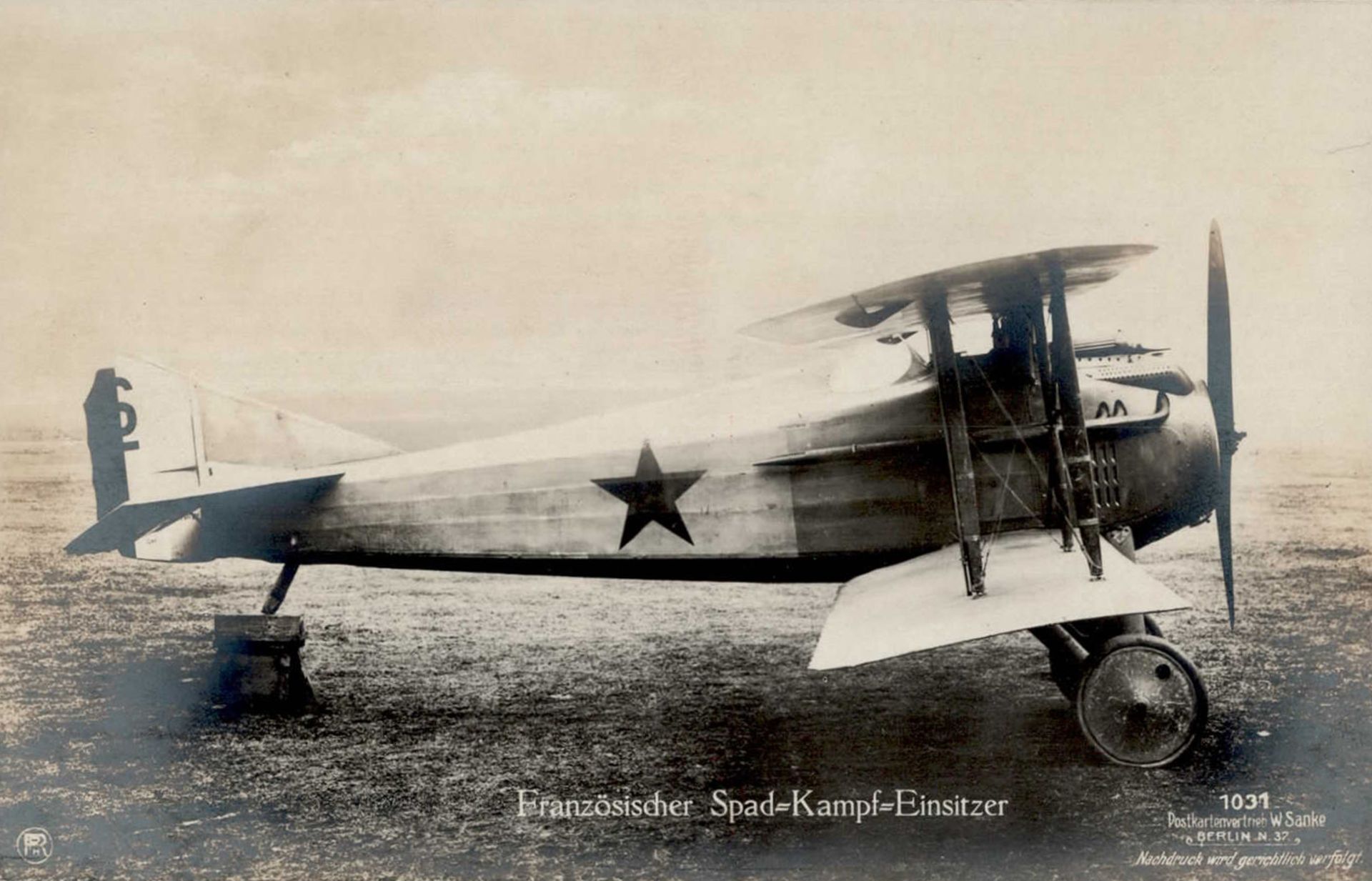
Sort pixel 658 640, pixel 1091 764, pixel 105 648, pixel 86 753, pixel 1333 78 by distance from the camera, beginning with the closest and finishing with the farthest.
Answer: pixel 1091 764, pixel 86 753, pixel 1333 78, pixel 105 648, pixel 658 640

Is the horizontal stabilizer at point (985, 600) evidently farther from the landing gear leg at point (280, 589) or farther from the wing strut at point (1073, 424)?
the landing gear leg at point (280, 589)

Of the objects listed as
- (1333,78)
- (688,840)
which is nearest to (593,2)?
(1333,78)

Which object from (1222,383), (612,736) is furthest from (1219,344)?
(612,736)

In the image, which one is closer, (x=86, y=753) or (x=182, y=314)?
(x=86, y=753)

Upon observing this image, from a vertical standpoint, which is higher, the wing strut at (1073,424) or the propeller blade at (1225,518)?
the wing strut at (1073,424)

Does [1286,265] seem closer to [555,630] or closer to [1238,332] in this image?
[1238,332]

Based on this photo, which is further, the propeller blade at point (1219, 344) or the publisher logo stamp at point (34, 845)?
the propeller blade at point (1219, 344)

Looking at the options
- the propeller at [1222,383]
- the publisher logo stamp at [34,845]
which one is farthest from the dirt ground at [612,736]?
the propeller at [1222,383]
